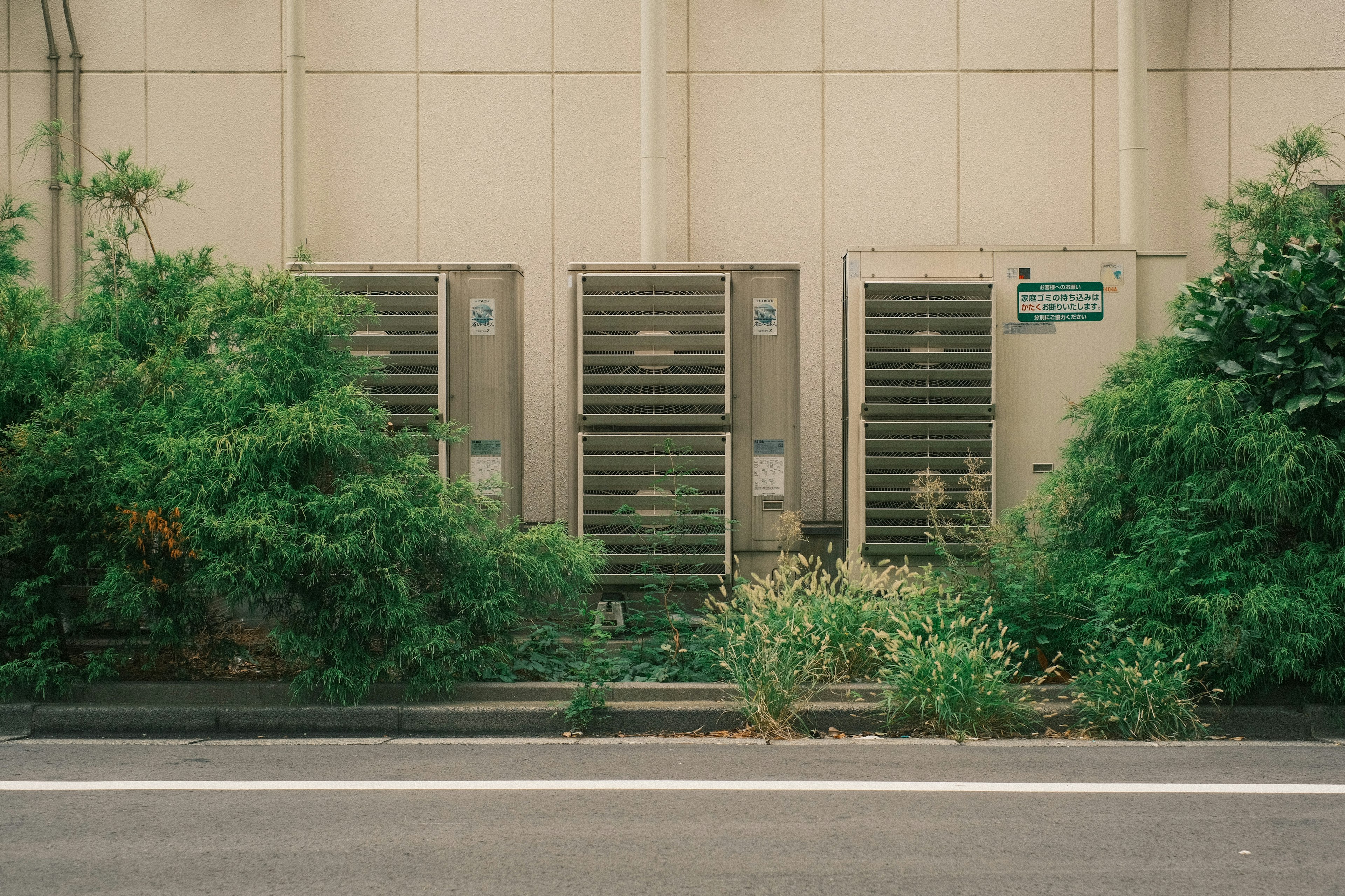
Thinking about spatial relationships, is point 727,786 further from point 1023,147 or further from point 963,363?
point 1023,147

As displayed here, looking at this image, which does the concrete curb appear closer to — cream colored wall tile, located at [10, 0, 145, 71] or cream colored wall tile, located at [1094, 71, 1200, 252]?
cream colored wall tile, located at [1094, 71, 1200, 252]

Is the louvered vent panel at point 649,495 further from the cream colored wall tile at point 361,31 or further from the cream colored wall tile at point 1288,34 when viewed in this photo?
the cream colored wall tile at point 1288,34

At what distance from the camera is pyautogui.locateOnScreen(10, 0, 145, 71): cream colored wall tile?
36.1 ft

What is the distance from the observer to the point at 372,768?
18.3 ft

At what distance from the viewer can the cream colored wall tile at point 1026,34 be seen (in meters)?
11.0

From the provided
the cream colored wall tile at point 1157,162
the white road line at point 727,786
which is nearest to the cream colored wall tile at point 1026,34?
the cream colored wall tile at point 1157,162

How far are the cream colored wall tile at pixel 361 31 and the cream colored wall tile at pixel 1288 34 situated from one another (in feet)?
28.4

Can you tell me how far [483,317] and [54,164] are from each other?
18.2 ft

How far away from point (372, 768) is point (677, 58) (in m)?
8.07

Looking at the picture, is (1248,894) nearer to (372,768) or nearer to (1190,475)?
(1190,475)

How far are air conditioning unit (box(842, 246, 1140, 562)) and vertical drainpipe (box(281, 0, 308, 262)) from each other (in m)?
5.74

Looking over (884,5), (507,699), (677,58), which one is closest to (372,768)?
(507,699)

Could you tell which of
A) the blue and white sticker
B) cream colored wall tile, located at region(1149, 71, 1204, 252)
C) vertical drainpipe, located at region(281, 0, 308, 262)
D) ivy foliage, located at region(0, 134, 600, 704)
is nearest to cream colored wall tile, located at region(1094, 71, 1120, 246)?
cream colored wall tile, located at region(1149, 71, 1204, 252)

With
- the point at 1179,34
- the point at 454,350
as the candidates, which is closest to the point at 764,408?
the point at 454,350
